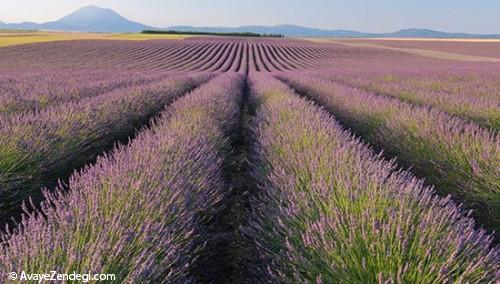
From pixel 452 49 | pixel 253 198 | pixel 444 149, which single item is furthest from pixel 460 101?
pixel 452 49

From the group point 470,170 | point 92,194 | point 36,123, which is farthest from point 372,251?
point 36,123

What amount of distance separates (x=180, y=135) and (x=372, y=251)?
252 cm

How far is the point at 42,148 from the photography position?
3.62 m

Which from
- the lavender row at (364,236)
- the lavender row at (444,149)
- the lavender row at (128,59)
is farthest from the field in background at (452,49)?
the lavender row at (364,236)

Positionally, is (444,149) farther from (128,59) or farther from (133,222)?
(128,59)

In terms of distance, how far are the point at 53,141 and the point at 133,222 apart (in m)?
2.30

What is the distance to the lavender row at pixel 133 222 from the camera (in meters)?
1.60

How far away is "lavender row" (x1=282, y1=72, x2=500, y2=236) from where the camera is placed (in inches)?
130

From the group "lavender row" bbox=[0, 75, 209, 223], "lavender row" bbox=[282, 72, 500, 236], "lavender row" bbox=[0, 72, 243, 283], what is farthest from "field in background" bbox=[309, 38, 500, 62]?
"lavender row" bbox=[0, 72, 243, 283]

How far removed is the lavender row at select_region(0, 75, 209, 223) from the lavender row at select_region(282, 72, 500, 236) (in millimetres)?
3496

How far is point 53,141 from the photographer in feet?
12.8

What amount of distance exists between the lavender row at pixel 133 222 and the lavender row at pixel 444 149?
215 centimetres

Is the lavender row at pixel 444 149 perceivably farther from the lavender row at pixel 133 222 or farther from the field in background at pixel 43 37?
the field in background at pixel 43 37

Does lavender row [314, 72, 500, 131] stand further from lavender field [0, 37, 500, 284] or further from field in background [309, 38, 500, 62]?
field in background [309, 38, 500, 62]
